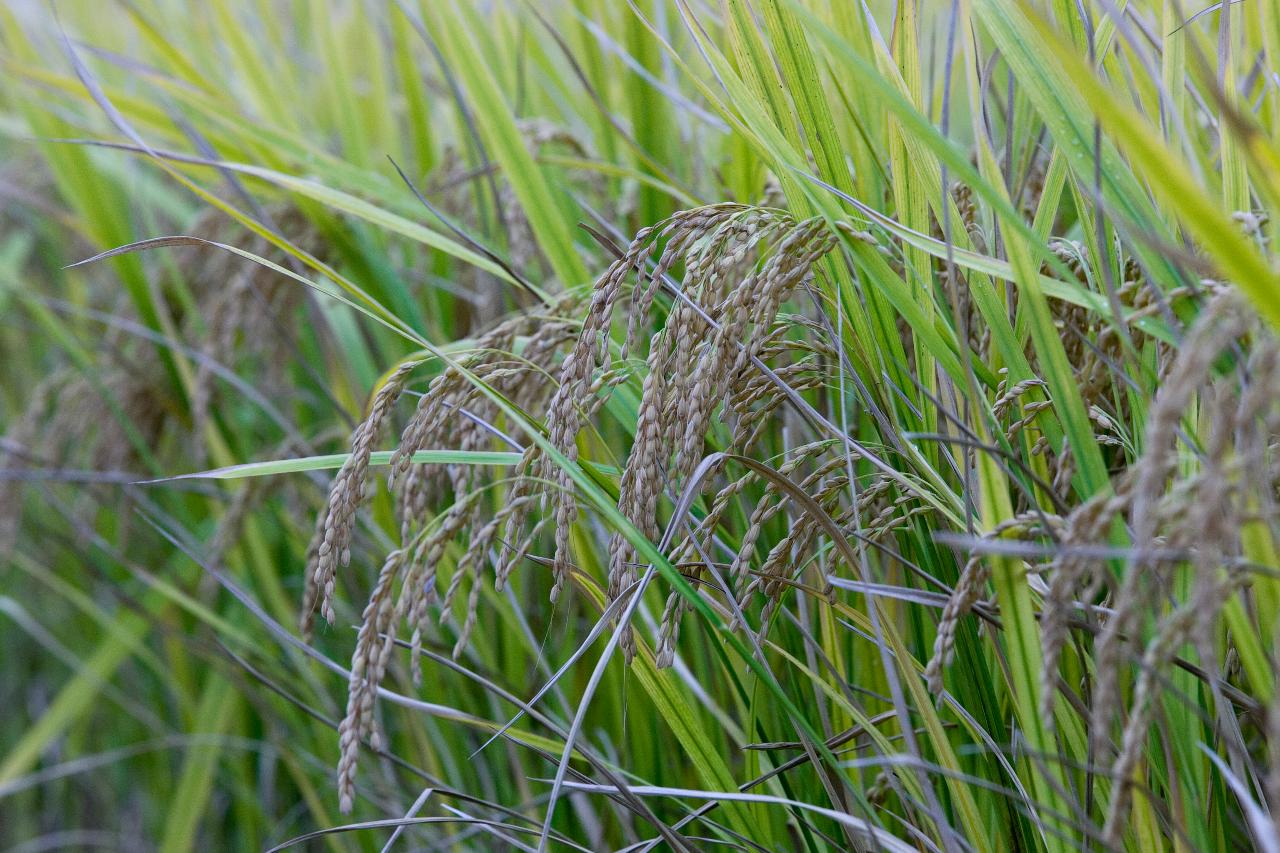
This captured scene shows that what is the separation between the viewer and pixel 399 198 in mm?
1157

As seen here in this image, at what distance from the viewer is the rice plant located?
0.57m

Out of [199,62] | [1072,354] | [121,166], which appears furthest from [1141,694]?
[199,62]

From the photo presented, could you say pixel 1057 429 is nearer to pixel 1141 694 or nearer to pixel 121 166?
pixel 1141 694

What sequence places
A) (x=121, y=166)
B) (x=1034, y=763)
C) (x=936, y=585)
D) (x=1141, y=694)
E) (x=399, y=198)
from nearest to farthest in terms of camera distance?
→ (x=1141, y=694), (x=1034, y=763), (x=936, y=585), (x=399, y=198), (x=121, y=166)

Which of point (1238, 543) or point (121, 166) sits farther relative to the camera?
point (121, 166)

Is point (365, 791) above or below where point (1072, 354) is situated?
below

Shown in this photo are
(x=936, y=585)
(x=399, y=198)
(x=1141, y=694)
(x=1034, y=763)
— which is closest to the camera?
(x=1141, y=694)

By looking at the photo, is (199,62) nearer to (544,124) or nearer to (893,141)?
(544,124)

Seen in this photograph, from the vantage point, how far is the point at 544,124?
3.96ft

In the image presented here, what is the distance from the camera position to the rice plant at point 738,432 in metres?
0.57

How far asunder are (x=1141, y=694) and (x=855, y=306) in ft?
1.13

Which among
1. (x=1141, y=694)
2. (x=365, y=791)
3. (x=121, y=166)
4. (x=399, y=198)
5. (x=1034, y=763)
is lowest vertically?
(x=365, y=791)

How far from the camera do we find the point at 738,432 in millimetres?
646

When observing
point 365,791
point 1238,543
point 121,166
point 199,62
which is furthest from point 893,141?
point 199,62
